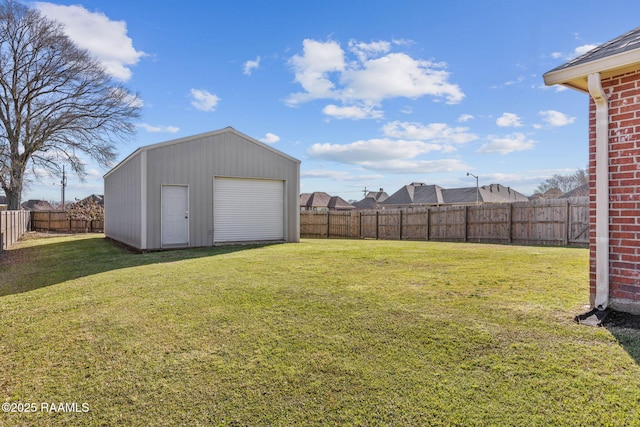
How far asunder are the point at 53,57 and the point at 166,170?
55.4ft

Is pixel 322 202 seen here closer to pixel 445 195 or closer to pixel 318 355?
pixel 445 195

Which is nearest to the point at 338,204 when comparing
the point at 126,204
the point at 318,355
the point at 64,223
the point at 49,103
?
the point at 64,223

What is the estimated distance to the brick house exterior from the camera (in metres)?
3.53

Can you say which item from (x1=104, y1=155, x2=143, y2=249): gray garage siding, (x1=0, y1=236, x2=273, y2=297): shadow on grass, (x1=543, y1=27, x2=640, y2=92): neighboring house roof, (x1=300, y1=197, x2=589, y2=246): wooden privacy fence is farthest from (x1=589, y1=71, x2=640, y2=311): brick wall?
(x1=104, y1=155, x2=143, y2=249): gray garage siding

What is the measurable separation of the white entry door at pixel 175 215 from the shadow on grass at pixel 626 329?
10.6 meters

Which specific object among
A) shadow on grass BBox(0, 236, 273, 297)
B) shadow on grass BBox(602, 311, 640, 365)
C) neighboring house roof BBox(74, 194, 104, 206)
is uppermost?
neighboring house roof BBox(74, 194, 104, 206)

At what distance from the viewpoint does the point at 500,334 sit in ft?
10.3

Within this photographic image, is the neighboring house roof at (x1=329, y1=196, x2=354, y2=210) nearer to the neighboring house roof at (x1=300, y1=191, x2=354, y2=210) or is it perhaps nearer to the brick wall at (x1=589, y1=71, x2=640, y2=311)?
the neighboring house roof at (x1=300, y1=191, x2=354, y2=210)

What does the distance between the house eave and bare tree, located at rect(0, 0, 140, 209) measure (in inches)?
994

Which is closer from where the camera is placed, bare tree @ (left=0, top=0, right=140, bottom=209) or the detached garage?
the detached garage

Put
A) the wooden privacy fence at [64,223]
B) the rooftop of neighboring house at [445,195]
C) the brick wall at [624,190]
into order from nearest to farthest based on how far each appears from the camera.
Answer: the brick wall at [624,190] < the wooden privacy fence at [64,223] < the rooftop of neighboring house at [445,195]

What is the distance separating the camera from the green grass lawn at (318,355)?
6.93 ft

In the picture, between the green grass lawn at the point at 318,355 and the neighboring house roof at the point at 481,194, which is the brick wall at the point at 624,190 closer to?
the green grass lawn at the point at 318,355

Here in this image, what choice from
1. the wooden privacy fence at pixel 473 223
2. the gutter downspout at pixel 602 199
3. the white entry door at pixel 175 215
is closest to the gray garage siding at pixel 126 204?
the white entry door at pixel 175 215
